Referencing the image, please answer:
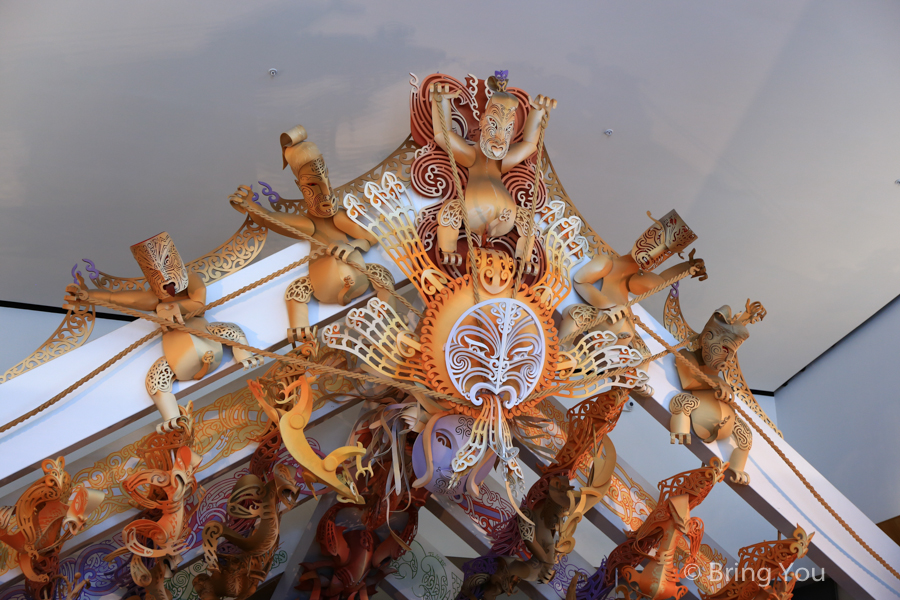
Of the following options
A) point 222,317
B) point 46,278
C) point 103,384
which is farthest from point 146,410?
point 46,278

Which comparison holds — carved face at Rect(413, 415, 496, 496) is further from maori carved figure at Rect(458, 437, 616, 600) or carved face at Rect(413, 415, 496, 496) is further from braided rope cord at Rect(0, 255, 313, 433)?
braided rope cord at Rect(0, 255, 313, 433)

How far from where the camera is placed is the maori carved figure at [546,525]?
10.7 feet

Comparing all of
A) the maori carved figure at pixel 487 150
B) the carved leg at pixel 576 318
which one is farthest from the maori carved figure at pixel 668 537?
the maori carved figure at pixel 487 150

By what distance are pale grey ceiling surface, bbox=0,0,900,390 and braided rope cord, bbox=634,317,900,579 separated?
4.23 ft

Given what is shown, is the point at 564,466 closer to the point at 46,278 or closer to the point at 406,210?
the point at 406,210

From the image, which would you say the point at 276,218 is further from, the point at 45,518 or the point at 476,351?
the point at 45,518

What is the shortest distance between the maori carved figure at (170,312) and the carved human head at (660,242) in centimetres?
156

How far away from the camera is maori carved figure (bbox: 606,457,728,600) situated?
3.27m

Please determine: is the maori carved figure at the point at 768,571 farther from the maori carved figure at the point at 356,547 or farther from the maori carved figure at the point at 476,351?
the maori carved figure at the point at 356,547

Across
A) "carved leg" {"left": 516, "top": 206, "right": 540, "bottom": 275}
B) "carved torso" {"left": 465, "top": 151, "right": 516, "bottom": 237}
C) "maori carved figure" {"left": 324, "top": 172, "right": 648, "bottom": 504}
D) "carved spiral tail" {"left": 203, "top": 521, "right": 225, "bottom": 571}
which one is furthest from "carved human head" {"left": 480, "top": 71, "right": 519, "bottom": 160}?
"carved spiral tail" {"left": 203, "top": 521, "right": 225, "bottom": 571}

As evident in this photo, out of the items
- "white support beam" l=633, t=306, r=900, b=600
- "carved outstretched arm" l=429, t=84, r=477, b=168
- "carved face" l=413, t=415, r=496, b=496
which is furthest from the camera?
"white support beam" l=633, t=306, r=900, b=600

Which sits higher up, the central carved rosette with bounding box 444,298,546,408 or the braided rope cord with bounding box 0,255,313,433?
the central carved rosette with bounding box 444,298,546,408

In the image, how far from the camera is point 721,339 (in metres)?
3.35

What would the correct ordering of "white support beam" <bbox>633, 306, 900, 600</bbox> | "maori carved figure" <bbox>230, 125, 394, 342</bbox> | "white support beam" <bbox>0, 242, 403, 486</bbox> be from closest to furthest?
"white support beam" <bbox>0, 242, 403, 486</bbox>
"maori carved figure" <bbox>230, 125, 394, 342</bbox>
"white support beam" <bbox>633, 306, 900, 600</bbox>
